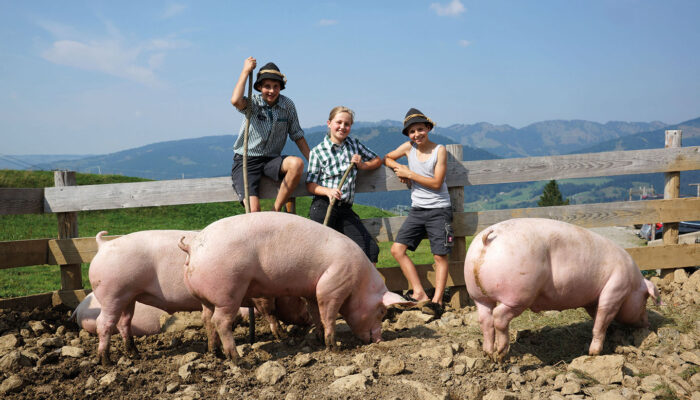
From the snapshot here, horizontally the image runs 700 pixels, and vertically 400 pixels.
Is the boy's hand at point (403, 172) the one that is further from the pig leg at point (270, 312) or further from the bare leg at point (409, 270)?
the pig leg at point (270, 312)

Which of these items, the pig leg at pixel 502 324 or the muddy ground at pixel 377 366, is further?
the pig leg at pixel 502 324

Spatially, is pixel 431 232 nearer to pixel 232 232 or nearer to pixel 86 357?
pixel 232 232

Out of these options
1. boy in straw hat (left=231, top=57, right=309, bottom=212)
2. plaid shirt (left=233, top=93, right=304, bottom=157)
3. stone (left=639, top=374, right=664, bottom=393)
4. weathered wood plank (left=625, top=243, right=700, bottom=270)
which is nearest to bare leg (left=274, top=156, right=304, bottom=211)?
boy in straw hat (left=231, top=57, right=309, bottom=212)

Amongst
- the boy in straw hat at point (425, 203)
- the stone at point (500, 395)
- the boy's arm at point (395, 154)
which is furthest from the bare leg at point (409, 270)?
the stone at point (500, 395)

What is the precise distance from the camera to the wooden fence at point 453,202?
5805 mm

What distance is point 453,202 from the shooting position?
598cm

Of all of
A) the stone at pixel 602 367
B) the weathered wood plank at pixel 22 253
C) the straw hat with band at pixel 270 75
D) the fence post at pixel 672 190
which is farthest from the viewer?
the fence post at pixel 672 190

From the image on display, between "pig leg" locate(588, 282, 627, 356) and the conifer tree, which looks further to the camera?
the conifer tree

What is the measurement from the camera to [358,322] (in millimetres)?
4277

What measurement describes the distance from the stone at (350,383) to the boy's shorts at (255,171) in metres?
2.50

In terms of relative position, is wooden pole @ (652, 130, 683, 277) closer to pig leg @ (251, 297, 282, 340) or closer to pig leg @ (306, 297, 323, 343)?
pig leg @ (306, 297, 323, 343)

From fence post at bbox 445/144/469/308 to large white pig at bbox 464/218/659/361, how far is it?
179cm

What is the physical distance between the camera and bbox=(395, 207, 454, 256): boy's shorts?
17.6 feet

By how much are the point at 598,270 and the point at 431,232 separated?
5.91ft
